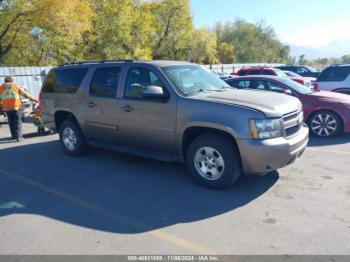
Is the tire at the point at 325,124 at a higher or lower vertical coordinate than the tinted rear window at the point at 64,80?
lower

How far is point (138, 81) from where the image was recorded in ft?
17.6

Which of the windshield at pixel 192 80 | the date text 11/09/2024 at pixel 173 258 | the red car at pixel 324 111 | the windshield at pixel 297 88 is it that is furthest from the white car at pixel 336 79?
the date text 11/09/2024 at pixel 173 258

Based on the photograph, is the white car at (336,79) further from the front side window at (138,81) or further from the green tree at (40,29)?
the green tree at (40,29)

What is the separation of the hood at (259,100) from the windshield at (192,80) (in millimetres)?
235

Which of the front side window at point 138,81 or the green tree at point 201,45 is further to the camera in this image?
the green tree at point 201,45

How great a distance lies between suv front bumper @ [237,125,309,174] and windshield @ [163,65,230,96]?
129 centimetres

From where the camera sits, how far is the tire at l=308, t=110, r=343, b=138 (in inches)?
295

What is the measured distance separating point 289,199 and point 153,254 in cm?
210

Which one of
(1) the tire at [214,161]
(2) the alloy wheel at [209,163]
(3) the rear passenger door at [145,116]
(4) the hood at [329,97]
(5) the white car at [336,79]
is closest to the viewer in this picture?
(1) the tire at [214,161]

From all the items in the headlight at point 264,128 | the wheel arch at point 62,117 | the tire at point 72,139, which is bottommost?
the tire at point 72,139

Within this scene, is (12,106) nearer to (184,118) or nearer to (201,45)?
(184,118)

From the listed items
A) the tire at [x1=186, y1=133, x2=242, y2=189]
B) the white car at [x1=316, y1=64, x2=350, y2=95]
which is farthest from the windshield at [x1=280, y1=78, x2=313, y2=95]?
the tire at [x1=186, y1=133, x2=242, y2=189]

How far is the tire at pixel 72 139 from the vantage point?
6.48 m

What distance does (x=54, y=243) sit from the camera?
3.38 metres
